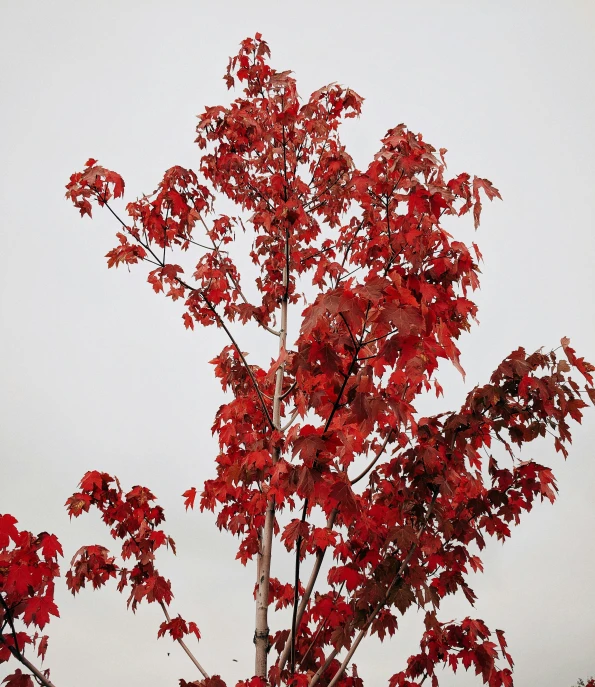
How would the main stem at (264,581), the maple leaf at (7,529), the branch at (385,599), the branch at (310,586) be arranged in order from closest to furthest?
the maple leaf at (7,529), the branch at (385,599), the branch at (310,586), the main stem at (264,581)

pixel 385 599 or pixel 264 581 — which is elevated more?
pixel 264 581

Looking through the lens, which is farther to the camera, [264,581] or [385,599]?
[264,581]

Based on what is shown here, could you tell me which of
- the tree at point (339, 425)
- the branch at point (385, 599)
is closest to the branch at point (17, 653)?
the tree at point (339, 425)

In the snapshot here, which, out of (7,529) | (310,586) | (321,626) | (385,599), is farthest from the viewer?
(321,626)

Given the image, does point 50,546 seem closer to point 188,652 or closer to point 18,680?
point 18,680

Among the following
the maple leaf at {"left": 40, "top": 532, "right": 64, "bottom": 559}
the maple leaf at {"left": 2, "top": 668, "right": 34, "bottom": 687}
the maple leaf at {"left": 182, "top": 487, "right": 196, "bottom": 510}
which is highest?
the maple leaf at {"left": 182, "top": 487, "right": 196, "bottom": 510}

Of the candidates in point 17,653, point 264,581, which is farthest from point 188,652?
point 17,653

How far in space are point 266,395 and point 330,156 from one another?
11.4 ft

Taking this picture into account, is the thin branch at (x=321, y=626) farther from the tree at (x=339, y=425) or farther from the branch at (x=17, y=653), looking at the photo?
the branch at (x=17, y=653)

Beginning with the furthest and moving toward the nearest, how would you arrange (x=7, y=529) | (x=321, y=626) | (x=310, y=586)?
(x=321, y=626)
(x=310, y=586)
(x=7, y=529)

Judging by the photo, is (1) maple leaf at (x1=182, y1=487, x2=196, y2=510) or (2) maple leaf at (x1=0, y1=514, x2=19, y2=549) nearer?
(2) maple leaf at (x1=0, y1=514, x2=19, y2=549)

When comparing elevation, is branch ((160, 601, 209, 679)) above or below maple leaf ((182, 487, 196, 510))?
below

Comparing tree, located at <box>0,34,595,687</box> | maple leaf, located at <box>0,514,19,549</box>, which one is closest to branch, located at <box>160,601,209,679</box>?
tree, located at <box>0,34,595,687</box>

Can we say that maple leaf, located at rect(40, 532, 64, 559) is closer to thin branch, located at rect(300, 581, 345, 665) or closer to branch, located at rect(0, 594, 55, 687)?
branch, located at rect(0, 594, 55, 687)
